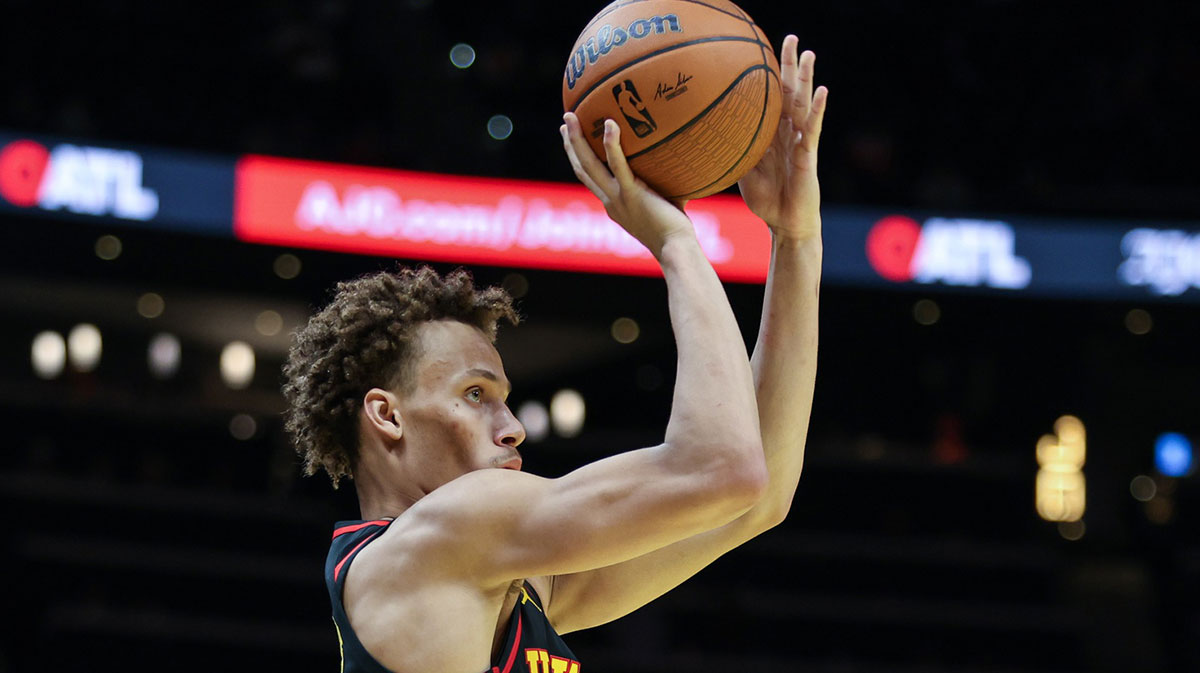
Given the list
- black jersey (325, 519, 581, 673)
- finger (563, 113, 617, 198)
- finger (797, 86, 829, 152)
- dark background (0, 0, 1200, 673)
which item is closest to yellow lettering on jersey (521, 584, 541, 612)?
black jersey (325, 519, 581, 673)

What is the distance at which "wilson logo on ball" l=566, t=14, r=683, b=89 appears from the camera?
2.30 metres

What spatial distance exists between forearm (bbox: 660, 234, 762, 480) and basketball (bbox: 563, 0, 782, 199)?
25 cm

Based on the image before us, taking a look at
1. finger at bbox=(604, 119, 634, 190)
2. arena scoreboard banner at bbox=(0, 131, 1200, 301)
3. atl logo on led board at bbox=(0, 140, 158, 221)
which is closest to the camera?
Result: finger at bbox=(604, 119, 634, 190)

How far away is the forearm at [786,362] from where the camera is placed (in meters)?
2.36

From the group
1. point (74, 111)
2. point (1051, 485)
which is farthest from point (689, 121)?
point (1051, 485)

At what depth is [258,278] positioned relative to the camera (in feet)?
36.3

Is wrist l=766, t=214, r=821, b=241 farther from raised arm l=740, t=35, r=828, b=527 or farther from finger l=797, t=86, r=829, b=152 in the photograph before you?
finger l=797, t=86, r=829, b=152

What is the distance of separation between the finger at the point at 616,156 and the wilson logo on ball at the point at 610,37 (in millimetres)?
183

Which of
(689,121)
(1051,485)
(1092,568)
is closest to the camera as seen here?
(689,121)

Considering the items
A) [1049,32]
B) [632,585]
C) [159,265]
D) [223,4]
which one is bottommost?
[632,585]

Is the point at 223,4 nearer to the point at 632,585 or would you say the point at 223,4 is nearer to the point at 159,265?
the point at 159,265

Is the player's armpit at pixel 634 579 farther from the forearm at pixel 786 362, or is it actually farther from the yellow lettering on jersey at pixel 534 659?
the yellow lettering on jersey at pixel 534 659

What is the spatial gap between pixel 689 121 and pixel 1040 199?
8.13m

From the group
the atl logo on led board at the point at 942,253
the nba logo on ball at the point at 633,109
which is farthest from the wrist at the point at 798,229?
the atl logo on led board at the point at 942,253
